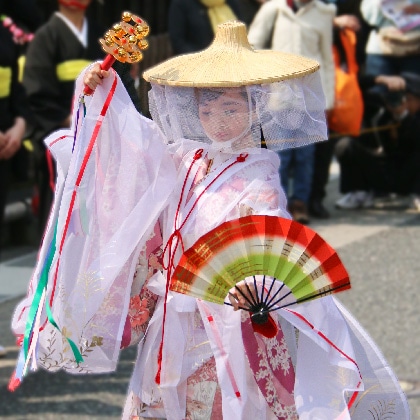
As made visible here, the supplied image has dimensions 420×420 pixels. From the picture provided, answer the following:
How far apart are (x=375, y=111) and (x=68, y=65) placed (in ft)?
10.9

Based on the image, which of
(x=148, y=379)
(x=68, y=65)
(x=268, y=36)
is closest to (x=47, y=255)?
(x=148, y=379)

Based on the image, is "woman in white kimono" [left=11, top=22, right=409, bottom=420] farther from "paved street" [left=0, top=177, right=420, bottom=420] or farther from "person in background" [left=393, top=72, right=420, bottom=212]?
"person in background" [left=393, top=72, right=420, bottom=212]

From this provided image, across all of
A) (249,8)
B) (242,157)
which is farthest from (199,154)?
(249,8)

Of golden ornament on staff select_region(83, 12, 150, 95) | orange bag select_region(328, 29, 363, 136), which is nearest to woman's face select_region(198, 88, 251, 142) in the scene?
golden ornament on staff select_region(83, 12, 150, 95)

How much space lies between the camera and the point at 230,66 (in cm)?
357

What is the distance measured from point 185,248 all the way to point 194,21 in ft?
17.3

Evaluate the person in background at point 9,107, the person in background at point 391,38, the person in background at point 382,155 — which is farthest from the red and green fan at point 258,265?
the person in background at point 391,38

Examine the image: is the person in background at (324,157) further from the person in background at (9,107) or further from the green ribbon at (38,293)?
the green ribbon at (38,293)

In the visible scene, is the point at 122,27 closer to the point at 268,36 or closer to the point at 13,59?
the point at 13,59

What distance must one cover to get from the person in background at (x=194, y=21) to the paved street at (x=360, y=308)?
5.17ft

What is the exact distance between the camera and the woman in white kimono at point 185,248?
3.50m

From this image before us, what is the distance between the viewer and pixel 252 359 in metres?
3.54

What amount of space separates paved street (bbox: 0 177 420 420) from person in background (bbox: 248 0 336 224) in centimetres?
35

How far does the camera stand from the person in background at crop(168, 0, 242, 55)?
866 cm
